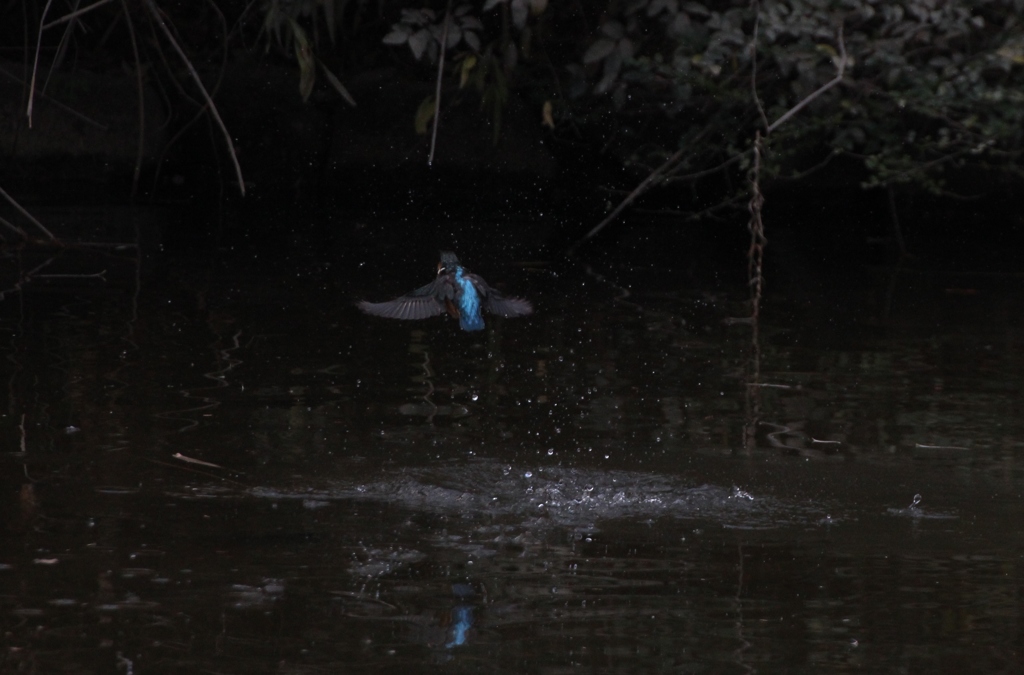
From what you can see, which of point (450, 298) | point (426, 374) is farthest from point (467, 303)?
point (426, 374)

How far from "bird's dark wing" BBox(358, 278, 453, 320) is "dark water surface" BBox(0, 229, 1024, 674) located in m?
0.27

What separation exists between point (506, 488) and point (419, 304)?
2.56ft

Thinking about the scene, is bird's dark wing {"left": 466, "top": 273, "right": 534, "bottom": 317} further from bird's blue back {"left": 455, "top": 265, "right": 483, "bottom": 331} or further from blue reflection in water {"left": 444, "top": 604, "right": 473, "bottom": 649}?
blue reflection in water {"left": 444, "top": 604, "right": 473, "bottom": 649}

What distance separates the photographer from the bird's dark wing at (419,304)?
158 inches

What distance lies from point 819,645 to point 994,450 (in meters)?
1.45

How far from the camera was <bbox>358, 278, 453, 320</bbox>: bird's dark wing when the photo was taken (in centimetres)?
401

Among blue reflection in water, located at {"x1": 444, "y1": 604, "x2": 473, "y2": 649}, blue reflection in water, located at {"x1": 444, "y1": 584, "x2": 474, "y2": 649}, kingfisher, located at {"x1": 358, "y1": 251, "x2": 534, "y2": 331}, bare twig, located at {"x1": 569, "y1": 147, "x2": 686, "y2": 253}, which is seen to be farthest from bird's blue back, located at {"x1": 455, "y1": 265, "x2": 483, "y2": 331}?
bare twig, located at {"x1": 569, "y1": 147, "x2": 686, "y2": 253}

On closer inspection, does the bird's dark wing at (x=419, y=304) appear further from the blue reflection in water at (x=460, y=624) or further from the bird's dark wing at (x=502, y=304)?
the blue reflection in water at (x=460, y=624)

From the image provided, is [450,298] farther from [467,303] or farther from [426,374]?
[426,374]

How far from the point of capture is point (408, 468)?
3.57m

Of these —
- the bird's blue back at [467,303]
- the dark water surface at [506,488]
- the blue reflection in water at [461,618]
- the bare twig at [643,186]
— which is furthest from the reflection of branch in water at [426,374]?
the bare twig at [643,186]

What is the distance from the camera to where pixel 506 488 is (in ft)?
11.3

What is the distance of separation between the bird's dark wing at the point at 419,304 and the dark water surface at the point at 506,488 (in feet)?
0.90

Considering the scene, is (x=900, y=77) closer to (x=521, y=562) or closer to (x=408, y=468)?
(x=408, y=468)
